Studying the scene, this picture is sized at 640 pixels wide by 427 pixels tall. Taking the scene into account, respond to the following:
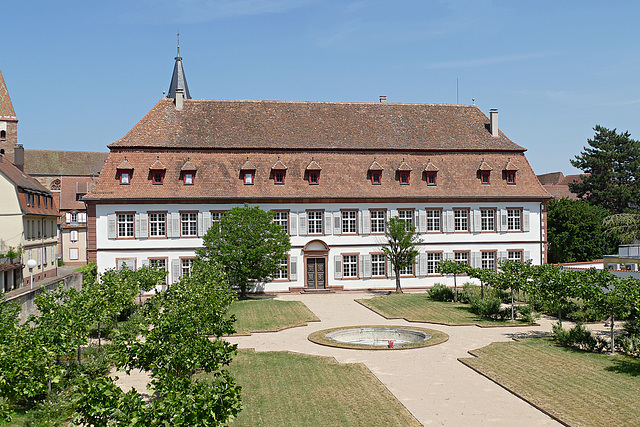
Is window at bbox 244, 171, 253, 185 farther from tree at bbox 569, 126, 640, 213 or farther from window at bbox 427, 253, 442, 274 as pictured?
tree at bbox 569, 126, 640, 213

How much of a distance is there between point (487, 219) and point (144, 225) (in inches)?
979

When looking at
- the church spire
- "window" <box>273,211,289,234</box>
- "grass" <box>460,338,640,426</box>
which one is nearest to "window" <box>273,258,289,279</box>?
"window" <box>273,211,289,234</box>

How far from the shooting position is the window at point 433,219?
145 feet

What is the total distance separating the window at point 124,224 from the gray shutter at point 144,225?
751 mm

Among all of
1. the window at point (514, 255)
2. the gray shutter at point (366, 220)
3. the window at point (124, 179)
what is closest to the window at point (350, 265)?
the gray shutter at point (366, 220)

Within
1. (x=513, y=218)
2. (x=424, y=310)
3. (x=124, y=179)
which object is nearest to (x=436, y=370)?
(x=424, y=310)

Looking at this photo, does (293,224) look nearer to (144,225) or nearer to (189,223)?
(189,223)

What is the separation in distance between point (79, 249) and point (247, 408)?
63383 millimetres

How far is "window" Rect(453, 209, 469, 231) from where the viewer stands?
44.6 metres

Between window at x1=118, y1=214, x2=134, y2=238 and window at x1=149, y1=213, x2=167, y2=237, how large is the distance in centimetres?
135

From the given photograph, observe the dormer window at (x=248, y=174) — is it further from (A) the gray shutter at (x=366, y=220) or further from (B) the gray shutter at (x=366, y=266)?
(B) the gray shutter at (x=366, y=266)

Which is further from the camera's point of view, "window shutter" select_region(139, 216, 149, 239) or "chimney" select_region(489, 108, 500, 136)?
"chimney" select_region(489, 108, 500, 136)

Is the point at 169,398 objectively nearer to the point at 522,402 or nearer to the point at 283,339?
the point at 522,402

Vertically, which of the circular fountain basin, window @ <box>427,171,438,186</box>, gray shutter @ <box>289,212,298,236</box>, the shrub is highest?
window @ <box>427,171,438,186</box>
